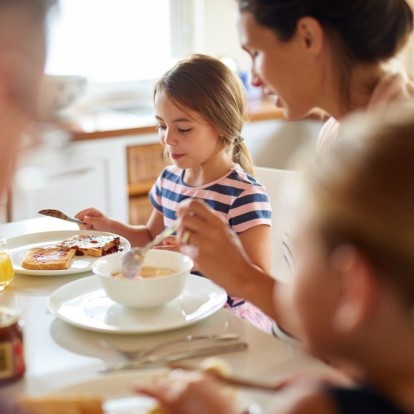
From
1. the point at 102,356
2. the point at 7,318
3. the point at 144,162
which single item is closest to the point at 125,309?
the point at 102,356

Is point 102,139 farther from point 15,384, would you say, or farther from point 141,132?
point 15,384

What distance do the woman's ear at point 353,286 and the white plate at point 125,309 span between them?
0.47m

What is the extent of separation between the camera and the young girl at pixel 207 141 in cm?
181

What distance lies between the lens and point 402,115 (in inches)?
32.6

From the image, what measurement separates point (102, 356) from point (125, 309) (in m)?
0.18

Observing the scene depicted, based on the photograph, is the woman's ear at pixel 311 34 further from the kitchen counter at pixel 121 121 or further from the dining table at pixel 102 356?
the kitchen counter at pixel 121 121

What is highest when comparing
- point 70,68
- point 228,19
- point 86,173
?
point 228,19

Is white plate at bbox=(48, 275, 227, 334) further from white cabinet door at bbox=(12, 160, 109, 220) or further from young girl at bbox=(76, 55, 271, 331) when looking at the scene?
white cabinet door at bbox=(12, 160, 109, 220)

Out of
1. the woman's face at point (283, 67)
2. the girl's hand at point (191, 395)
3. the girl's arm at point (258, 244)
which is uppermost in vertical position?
the woman's face at point (283, 67)

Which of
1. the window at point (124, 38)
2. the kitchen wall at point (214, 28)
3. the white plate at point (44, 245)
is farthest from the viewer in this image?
the kitchen wall at point (214, 28)

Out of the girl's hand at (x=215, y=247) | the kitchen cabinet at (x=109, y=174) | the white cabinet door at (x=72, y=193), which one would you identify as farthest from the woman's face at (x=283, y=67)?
the white cabinet door at (x=72, y=193)

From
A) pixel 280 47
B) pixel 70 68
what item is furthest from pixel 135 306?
pixel 70 68

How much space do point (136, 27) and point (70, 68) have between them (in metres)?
0.46

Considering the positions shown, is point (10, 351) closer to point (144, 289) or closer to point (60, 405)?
point (60, 405)
